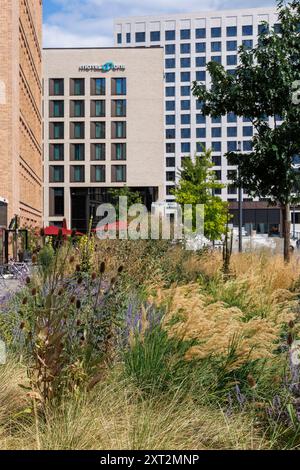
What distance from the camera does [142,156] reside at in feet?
236

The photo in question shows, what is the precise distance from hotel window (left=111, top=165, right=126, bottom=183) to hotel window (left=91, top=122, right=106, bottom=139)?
3517 millimetres

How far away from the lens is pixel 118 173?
240ft

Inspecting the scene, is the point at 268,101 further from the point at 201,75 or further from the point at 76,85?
the point at 201,75

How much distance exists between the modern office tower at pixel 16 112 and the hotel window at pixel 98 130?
26.2 metres

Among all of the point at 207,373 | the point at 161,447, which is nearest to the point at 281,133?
the point at 207,373

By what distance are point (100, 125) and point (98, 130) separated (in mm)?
578

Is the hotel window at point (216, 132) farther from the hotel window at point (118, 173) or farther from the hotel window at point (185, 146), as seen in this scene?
the hotel window at point (118, 173)

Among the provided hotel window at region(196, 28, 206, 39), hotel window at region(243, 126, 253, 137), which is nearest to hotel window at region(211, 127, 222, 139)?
hotel window at region(243, 126, 253, 137)

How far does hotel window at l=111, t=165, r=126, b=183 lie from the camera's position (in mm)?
72875

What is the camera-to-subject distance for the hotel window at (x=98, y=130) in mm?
73750

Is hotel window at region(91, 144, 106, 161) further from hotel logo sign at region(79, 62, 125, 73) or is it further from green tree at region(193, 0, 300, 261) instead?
green tree at region(193, 0, 300, 261)

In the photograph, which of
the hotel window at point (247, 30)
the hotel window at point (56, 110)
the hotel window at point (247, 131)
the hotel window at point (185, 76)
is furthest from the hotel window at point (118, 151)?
the hotel window at point (247, 30)
